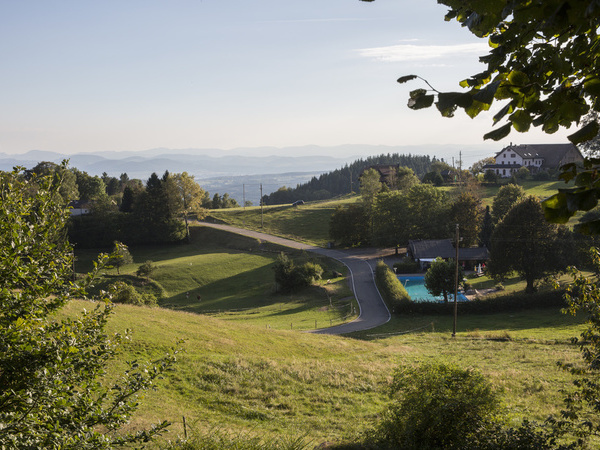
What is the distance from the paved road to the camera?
39375 mm

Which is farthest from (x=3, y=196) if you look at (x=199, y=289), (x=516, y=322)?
(x=199, y=289)

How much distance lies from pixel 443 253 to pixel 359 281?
13812mm

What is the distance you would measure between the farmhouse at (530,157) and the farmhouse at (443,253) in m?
57.1

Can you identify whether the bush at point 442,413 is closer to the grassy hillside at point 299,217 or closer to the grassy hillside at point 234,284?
the grassy hillside at point 234,284

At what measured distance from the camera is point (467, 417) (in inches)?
387

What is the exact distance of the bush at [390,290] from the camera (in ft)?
140

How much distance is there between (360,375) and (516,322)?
2296 cm

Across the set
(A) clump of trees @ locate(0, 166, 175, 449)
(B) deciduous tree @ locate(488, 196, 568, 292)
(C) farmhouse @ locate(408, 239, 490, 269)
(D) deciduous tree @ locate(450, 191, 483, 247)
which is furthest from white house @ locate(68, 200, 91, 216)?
(A) clump of trees @ locate(0, 166, 175, 449)

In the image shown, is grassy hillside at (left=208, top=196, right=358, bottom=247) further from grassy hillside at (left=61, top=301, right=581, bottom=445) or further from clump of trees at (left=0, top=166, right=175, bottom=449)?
clump of trees at (left=0, top=166, right=175, bottom=449)

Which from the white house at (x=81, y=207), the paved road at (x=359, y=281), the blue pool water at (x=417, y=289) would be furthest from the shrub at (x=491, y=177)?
the white house at (x=81, y=207)

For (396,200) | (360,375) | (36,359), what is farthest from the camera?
(396,200)

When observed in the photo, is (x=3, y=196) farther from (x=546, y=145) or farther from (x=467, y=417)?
(x=546, y=145)

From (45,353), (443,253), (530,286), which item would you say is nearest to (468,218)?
(443,253)

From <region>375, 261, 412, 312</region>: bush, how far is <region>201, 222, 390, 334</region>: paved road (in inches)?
24.6
